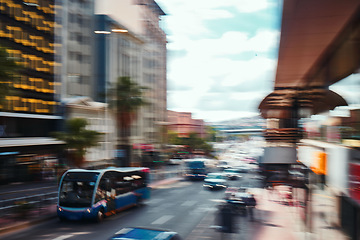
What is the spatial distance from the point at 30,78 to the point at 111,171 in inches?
860

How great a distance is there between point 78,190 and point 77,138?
63.4 feet

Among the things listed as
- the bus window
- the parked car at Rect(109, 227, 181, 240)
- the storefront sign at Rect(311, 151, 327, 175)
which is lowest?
the bus window

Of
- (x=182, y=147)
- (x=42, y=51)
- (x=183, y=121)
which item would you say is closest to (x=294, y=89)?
(x=42, y=51)

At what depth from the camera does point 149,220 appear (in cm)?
2041

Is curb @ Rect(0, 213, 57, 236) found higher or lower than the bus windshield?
lower

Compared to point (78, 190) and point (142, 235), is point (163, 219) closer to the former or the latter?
point (78, 190)

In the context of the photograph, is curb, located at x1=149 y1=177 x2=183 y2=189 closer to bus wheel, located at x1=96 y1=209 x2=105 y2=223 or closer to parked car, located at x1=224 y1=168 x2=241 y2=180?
parked car, located at x1=224 y1=168 x2=241 y2=180

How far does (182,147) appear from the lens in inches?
3602

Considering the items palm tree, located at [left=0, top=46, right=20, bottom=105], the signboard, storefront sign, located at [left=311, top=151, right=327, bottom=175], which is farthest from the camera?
the signboard

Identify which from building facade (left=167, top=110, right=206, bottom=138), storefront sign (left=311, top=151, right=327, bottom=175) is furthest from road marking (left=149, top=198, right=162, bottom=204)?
building facade (left=167, top=110, right=206, bottom=138)

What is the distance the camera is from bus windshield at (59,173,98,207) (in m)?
19.0

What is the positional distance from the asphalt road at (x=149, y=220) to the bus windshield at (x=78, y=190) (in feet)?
3.58

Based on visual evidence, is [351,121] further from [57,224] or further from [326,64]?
[57,224]

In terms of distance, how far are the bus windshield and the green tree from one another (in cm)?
1857
